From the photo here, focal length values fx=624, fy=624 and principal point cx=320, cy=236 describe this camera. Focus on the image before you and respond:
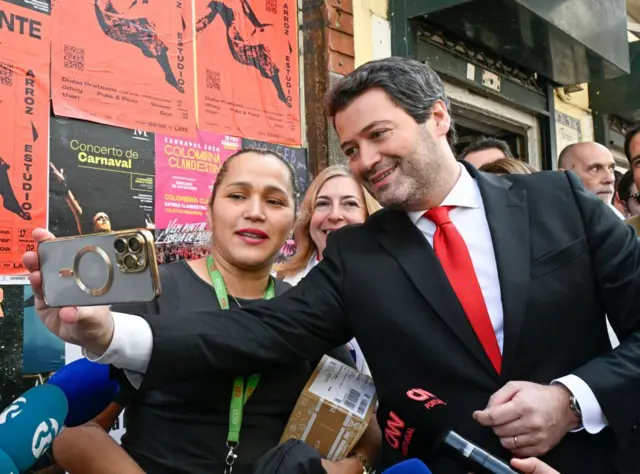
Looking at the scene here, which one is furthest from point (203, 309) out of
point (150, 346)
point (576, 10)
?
point (576, 10)

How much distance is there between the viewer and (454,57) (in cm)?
438

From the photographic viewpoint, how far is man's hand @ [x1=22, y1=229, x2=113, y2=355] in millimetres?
1131

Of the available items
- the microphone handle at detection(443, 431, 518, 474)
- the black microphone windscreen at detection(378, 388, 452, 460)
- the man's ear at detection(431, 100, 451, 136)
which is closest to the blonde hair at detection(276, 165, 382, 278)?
the man's ear at detection(431, 100, 451, 136)

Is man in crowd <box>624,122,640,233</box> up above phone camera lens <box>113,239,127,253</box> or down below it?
above

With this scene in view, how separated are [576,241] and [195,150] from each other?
202 centimetres

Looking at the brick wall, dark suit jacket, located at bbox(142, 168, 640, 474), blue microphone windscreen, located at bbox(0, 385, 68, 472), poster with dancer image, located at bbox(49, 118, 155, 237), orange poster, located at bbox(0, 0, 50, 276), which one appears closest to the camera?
blue microphone windscreen, located at bbox(0, 385, 68, 472)

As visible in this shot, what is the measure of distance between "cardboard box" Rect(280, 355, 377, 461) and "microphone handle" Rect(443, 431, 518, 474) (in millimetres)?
344

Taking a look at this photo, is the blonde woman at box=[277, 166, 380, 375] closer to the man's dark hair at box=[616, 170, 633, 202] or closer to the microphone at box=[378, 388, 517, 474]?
the microphone at box=[378, 388, 517, 474]

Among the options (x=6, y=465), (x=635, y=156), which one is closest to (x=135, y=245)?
(x=6, y=465)

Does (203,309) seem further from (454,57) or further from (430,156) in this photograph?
(454,57)

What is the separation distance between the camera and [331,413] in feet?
4.99

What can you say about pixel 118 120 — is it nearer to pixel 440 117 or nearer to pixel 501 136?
pixel 440 117

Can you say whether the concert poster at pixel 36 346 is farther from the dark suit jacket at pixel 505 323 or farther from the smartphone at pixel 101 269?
the smartphone at pixel 101 269

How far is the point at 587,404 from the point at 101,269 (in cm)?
106
